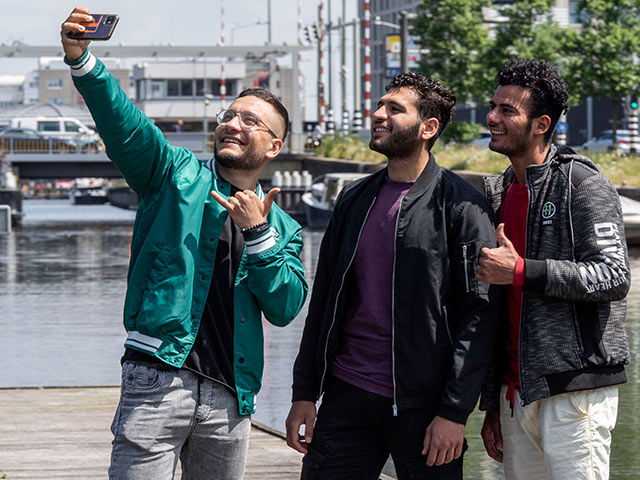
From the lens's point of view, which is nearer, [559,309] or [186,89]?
[559,309]

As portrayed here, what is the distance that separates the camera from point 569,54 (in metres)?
39.0

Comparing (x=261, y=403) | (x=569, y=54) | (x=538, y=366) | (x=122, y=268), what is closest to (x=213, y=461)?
(x=538, y=366)

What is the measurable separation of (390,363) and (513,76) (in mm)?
937

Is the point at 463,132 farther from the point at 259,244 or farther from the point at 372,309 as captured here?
the point at 259,244

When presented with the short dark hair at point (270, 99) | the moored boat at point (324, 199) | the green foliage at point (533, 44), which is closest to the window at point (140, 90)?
the green foliage at point (533, 44)

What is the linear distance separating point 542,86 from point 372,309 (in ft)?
2.75

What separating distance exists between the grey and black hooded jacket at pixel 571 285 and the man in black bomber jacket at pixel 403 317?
0.14 m

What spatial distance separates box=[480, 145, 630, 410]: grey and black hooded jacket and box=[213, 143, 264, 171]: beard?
82cm

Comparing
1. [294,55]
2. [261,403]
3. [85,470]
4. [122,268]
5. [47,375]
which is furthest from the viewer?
[294,55]

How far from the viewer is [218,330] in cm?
396

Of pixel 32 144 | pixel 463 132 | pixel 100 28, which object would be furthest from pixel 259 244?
pixel 32 144

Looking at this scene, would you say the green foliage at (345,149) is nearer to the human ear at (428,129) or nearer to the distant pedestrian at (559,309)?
the human ear at (428,129)

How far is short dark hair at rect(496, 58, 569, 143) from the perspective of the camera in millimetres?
4055

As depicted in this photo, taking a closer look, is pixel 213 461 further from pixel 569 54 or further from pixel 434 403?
pixel 569 54
